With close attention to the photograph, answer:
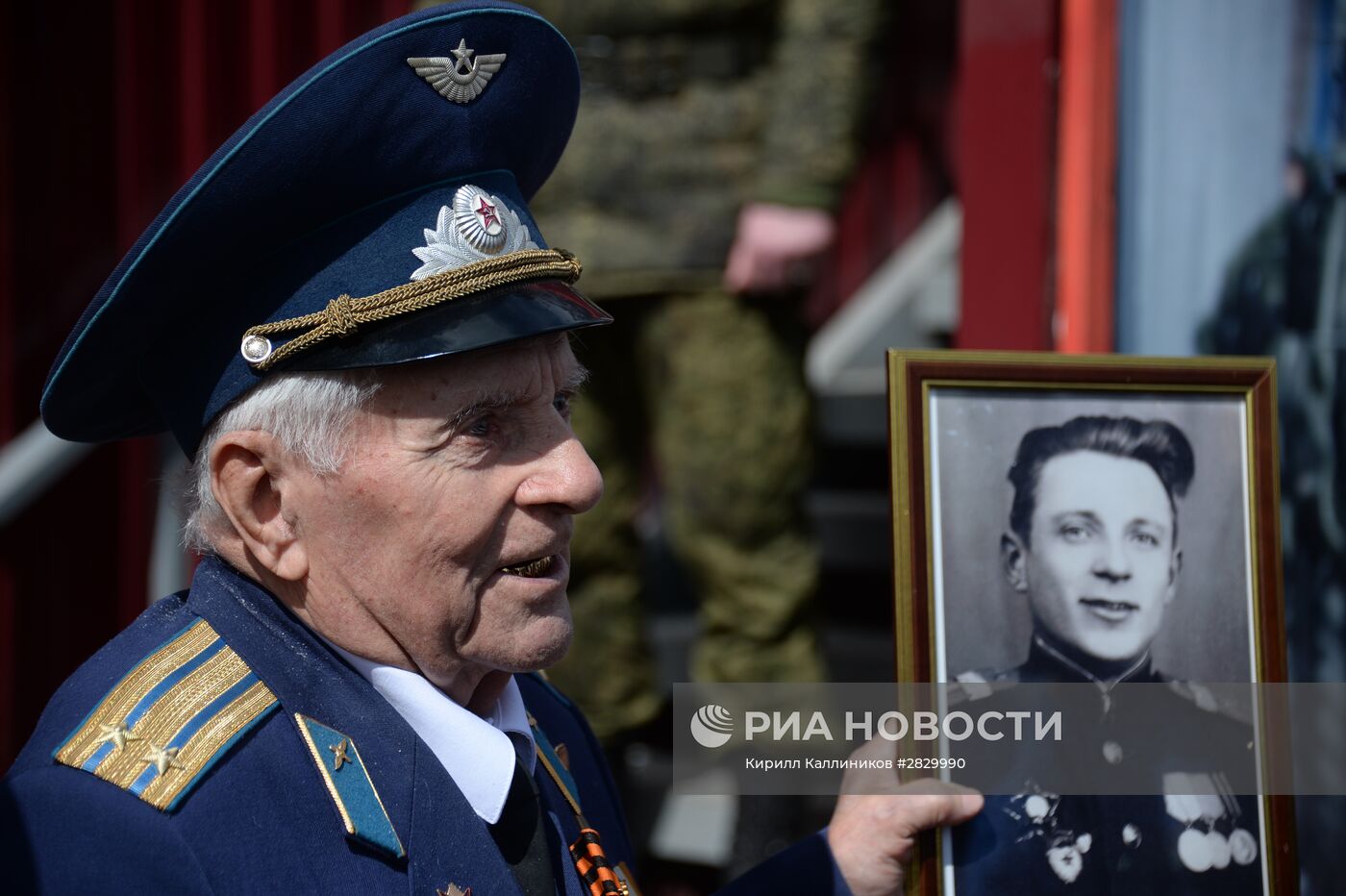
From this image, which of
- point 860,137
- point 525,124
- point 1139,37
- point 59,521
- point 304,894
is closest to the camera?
point 304,894

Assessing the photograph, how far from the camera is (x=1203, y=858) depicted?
58.9 inches

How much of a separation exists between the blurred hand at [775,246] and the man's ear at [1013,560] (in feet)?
5.14

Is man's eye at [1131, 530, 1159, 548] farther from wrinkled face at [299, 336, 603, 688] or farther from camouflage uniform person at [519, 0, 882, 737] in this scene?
camouflage uniform person at [519, 0, 882, 737]

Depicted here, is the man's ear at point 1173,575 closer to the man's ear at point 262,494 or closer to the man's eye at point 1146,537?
the man's eye at point 1146,537

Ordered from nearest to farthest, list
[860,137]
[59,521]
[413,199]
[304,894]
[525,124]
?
[304,894] < [413,199] < [525,124] < [860,137] < [59,521]

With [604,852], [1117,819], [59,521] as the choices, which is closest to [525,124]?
[604,852]

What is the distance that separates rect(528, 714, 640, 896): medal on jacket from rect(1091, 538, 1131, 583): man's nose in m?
0.67

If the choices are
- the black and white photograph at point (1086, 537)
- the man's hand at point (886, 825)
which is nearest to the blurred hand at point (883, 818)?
the man's hand at point (886, 825)

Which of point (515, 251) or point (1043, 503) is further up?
point (515, 251)

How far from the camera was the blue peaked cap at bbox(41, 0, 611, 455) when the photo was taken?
1.32 m

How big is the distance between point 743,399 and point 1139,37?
1160mm

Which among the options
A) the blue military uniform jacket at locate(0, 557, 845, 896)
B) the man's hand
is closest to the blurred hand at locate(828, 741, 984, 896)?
the man's hand

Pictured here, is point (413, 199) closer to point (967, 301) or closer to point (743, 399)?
point (743, 399)

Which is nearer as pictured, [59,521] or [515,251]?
[515,251]
